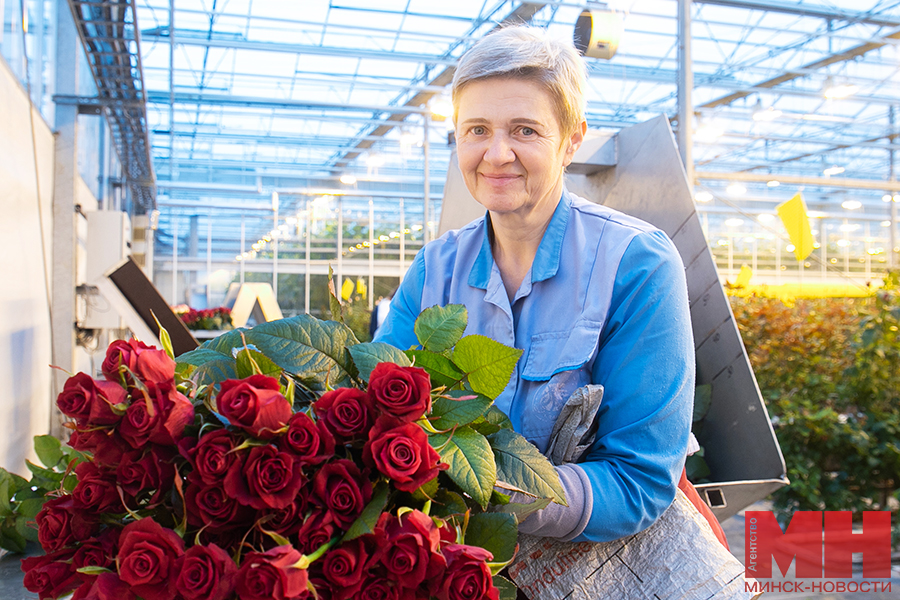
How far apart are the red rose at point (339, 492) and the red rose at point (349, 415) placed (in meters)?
0.03

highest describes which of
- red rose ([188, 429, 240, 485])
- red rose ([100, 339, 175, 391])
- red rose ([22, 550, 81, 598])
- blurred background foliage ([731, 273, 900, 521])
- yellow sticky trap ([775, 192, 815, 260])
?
yellow sticky trap ([775, 192, 815, 260])

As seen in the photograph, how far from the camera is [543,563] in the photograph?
3.11 feet

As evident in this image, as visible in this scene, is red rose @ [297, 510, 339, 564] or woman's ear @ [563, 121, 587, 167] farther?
woman's ear @ [563, 121, 587, 167]

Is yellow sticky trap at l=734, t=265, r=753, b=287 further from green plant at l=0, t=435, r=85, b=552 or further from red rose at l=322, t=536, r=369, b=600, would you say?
red rose at l=322, t=536, r=369, b=600

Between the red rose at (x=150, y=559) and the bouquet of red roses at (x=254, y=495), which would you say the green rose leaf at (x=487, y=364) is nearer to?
the bouquet of red roses at (x=254, y=495)

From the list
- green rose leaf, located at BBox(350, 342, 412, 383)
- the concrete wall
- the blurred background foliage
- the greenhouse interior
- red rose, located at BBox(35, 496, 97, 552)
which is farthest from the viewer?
the concrete wall

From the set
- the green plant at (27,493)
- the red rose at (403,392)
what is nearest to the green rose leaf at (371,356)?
the red rose at (403,392)

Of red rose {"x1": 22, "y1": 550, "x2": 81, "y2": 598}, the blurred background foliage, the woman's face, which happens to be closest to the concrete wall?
the woman's face

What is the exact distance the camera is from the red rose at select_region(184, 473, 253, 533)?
1.96 feet

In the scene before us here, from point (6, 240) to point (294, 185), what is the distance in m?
17.3

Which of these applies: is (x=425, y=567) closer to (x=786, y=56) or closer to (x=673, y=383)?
(x=673, y=383)

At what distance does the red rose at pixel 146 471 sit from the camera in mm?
623

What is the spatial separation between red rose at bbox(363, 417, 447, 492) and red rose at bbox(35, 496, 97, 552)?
0.95 feet

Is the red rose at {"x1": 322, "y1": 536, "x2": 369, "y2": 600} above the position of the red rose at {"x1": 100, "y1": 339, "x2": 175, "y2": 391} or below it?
below
